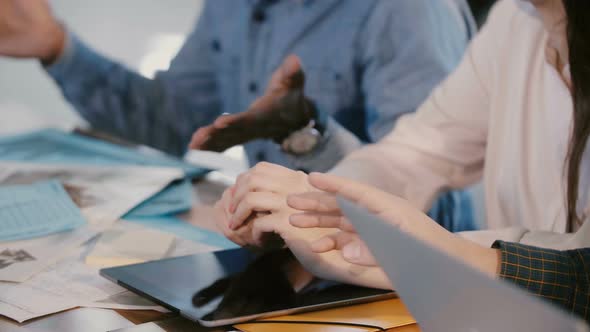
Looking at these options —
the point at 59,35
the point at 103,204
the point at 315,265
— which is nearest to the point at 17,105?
the point at 59,35

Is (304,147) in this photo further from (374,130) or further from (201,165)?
(201,165)

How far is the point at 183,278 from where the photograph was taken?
69 cm

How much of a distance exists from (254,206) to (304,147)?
33cm

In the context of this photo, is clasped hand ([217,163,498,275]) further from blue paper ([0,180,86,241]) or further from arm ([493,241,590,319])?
blue paper ([0,180,86,241])

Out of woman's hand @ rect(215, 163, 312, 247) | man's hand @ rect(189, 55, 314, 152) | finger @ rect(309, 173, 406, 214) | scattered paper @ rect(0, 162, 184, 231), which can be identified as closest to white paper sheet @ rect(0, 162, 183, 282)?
scattered paper @ rect(0, 162, 184, 231)

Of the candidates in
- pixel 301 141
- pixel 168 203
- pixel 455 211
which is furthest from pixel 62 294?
pixel 455 211

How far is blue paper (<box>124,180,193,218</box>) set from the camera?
0.96m

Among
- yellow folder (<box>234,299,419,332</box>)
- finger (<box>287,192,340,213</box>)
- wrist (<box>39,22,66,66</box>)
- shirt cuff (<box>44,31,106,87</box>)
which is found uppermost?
wrist (<box>39,22,66,66</box>)

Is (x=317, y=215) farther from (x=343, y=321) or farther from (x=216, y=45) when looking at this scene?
(x=216, y=45)

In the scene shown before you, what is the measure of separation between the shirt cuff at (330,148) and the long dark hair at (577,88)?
335mm

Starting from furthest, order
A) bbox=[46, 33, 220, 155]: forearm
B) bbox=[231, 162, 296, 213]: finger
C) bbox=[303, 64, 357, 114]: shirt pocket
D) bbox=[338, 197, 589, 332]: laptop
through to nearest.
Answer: bbox=[46, 33, 220, 155]: forearm
bbox=[303, 64, 357, 114]: shirt pocket
bbox=[231, 162, 296, 213]: finger
bbox=[338, 197, 589, 332]: laptop

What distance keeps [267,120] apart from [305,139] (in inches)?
2.4

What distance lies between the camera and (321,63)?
1060 millimetres

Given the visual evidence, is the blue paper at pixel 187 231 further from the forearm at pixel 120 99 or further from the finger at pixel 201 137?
the forearm at pixel 120 99
